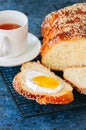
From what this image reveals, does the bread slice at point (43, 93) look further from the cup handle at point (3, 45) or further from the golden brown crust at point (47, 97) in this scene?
the cup handle at point (3, 45)

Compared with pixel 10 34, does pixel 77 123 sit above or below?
below

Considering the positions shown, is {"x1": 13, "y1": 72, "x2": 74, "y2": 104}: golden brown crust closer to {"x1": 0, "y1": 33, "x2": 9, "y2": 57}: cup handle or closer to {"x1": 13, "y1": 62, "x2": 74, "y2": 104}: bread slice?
{"x1": 13, "y1": 62, "x2": 74, "y2": 104}: bread slice

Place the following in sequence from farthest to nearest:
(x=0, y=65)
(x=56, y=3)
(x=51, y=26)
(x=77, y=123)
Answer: (x=56, y=3) < (x=51, y=26) < (x=0, y=65) < (x=77, y=123)

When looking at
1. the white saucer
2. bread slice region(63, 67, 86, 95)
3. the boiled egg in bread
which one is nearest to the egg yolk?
the boiled egg in bread

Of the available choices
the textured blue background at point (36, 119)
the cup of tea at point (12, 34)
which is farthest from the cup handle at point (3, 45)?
the textured blue background at point (36, 119)

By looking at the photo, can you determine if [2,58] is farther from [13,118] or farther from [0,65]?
[13,118]

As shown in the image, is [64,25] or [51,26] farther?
[51,26]

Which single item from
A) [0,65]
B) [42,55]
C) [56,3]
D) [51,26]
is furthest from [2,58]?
[56,3]
